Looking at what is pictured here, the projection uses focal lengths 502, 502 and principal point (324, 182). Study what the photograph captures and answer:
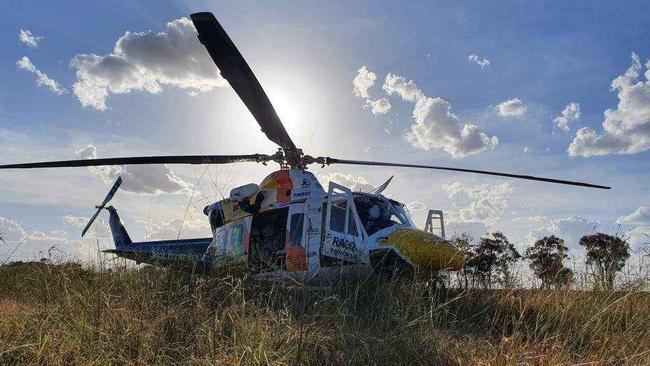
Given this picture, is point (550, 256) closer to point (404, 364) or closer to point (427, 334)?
point (427, 334)

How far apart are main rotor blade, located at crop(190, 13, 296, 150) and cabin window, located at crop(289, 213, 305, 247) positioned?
150 centimetres

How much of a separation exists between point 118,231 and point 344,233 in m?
8.93

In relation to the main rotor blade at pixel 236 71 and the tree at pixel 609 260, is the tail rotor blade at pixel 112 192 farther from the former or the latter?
the tree at pixel 609 260

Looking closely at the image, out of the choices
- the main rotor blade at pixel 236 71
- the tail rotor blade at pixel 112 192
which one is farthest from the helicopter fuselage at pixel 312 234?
the tail rotor blade at pixel 112 192

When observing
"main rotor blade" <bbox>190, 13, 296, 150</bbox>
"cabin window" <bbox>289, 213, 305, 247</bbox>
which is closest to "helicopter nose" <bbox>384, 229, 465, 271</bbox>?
"cabin window" <bbox>289, 213, 305, 247</bbox>

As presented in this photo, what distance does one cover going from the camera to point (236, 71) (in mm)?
7227

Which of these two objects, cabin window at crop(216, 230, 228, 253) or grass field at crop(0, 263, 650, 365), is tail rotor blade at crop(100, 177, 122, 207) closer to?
cabin window at crop(216, 230, 228, 253)

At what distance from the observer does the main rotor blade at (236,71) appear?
6.61 meters

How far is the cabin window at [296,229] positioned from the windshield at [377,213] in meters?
1.00

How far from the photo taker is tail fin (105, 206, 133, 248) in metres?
14.4

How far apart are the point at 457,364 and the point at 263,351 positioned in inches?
54.3

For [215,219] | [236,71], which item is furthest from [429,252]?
[215,219]

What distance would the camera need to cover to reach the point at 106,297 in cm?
497

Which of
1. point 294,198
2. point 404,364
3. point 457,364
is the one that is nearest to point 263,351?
point 404,364
